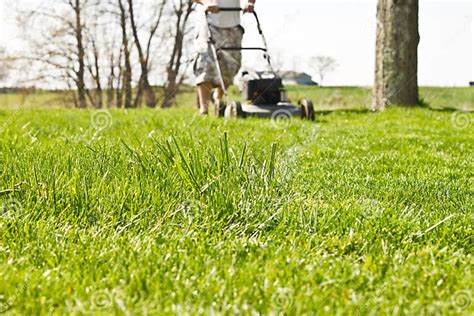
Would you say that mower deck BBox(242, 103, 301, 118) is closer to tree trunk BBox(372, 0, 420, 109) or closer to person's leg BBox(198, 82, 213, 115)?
person's leg BBox(198, 82, 213, 115)

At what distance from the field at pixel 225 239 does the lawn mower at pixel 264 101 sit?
3223mm

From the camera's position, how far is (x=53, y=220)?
181cm

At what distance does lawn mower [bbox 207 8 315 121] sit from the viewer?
19.8 feet

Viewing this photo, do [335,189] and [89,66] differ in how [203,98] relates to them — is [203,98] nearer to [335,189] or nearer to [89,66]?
[335,189]

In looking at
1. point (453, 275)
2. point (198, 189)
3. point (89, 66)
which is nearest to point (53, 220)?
point (198, 189)

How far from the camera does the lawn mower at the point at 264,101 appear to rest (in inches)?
238

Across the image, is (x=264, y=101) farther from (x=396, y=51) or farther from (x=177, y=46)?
(x=177, y=46)

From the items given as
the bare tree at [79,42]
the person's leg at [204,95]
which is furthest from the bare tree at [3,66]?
the person's leg at [204,95]

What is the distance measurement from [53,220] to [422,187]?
5.04 ft

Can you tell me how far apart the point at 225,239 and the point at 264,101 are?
4.66 metres

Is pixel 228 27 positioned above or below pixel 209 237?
above

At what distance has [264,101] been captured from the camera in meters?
6.31

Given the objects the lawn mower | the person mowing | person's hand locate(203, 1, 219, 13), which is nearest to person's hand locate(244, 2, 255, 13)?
the lawn mower

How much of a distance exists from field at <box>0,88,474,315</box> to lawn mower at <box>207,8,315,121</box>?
127 inches
